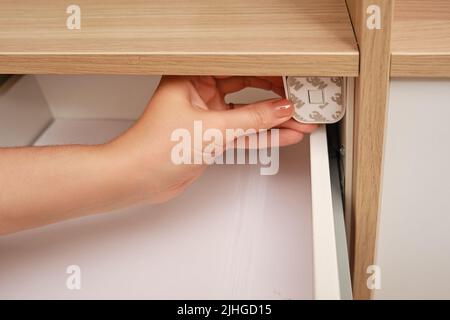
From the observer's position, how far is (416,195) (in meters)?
0.49

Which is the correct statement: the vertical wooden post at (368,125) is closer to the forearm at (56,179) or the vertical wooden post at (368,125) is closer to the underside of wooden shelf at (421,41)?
the underside of wooden shelf at (421,41)

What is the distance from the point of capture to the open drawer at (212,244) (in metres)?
0.49

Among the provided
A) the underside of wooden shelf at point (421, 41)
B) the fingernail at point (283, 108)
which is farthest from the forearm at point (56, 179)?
the underside of wooden shelf at point (421, 41)

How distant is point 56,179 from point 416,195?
35 cm

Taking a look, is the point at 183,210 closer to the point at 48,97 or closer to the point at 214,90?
the point at 214,90

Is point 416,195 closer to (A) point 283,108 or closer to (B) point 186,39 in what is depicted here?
(A) point 283,108

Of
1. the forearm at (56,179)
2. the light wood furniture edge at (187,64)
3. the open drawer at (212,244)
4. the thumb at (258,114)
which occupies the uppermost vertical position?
the light wood furniture edge at (187,64)

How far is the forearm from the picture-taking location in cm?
49

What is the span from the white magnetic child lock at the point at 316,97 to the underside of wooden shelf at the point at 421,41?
0.23 ft

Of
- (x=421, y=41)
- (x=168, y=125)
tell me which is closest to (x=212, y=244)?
(x=168, y=125)

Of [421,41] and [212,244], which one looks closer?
[421,41]

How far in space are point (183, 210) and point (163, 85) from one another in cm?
18

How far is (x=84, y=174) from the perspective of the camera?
0.49 metres
